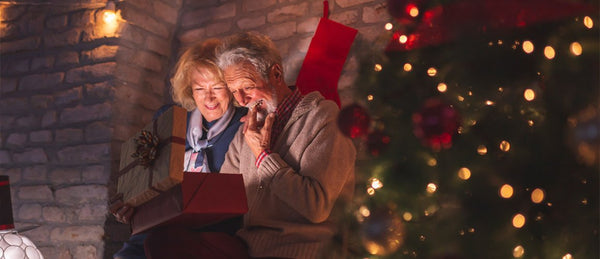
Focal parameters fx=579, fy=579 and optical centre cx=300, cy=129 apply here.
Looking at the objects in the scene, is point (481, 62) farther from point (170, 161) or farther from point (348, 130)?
point (170, 161)

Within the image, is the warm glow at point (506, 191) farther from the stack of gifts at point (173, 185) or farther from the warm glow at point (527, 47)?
the stack of gifts at point (173, 185)

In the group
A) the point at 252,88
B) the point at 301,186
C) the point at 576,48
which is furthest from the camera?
the point at 252,88

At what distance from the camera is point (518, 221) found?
1.44 m

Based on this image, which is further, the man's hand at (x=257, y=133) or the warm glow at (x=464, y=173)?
the man's hand at (x=257, y=133)

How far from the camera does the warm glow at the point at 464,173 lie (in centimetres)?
146

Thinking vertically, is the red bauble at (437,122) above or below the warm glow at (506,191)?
above

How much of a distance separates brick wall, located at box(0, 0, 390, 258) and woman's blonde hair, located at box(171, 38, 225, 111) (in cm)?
38

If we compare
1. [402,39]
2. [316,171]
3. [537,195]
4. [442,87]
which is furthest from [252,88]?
[537,195]

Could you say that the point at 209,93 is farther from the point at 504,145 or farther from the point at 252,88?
the point at 504,145

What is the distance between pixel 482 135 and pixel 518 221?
0.23 m

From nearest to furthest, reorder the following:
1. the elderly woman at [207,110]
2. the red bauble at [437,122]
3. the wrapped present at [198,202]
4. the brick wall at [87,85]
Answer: the red bauble at [437,122], the wrapped present at [198,202], the elderly woman at [207,110], the brick wall at [87,85]

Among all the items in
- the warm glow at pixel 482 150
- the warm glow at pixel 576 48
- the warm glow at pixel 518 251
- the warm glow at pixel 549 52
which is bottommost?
the warm glow at pixel 518 251

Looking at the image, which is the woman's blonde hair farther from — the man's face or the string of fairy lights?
the string of fairy lights

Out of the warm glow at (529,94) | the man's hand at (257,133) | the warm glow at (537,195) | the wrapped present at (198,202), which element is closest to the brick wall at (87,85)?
the man's hand at (257,133)
